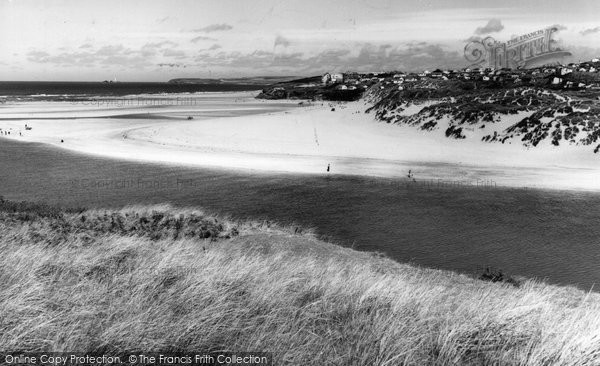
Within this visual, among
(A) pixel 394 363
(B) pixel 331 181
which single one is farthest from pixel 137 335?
(B) pixel 331 181

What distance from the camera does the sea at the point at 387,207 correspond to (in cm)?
1406

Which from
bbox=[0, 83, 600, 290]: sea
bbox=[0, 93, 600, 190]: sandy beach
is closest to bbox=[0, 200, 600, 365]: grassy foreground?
bbox=[0, 83, 600, 290]: sea

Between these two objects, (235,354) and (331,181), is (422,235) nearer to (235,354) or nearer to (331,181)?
(331,181)

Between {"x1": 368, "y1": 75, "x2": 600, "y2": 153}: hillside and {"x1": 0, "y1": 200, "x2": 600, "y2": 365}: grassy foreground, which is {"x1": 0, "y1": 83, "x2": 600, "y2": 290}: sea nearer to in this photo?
{"x1": 0, "y1": 200, "x2": 600, "y2": 365}: grassy foreground

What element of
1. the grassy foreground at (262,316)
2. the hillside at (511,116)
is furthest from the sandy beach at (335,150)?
the grassy foreground at (262,316)

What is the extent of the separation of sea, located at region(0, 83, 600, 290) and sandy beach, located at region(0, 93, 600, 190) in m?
2.58

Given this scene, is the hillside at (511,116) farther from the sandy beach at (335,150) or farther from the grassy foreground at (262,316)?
the grassy foreground at (262,316)

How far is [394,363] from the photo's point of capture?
178 inches

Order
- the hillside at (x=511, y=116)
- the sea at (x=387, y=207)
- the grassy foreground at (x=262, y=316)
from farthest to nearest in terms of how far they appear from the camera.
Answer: the hillside at (x=511, y=116) < the sea at (x=387, y=207) < the grassy foreground at (x=262, y=316)

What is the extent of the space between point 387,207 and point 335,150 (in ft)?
52.3

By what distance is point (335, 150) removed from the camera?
35.0 meters

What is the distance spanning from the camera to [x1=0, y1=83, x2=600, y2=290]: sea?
46.1ft

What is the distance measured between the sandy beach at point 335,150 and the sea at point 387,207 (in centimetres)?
258

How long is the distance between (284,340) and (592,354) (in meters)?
3.18
